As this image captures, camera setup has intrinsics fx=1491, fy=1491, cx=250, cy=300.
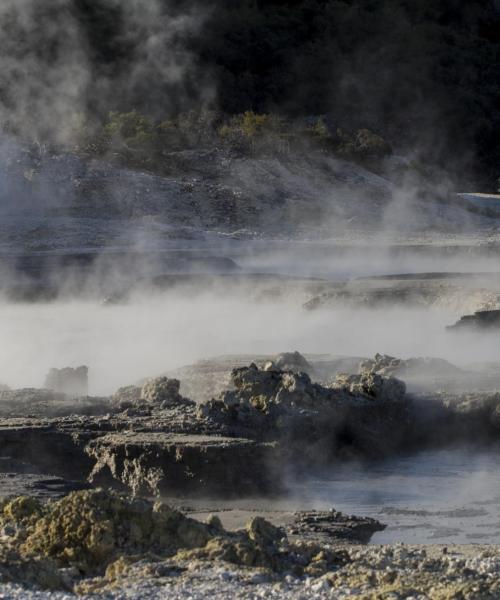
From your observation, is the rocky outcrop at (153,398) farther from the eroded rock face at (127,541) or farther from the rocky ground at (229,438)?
the eroded rock face at (127,541)

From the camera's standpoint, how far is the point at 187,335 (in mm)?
13078

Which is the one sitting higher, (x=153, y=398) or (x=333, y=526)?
(x=153, y=398)

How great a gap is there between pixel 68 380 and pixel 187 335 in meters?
3.05

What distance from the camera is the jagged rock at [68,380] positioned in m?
10.0

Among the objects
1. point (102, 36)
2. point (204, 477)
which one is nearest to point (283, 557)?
point (204, 477)

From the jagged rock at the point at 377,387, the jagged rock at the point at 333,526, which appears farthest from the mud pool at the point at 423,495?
the jagged rock at the point at 377,387

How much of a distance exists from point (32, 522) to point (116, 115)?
69.2 feet

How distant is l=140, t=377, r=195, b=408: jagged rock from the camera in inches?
332

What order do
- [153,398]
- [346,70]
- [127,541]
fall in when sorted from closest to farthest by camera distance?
[127,541]
[153,398]
[346,70]

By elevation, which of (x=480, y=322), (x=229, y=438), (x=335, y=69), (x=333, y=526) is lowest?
(x=333, y=526)

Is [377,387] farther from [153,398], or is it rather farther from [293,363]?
[293,363]

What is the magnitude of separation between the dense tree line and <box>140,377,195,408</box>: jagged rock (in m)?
20.0

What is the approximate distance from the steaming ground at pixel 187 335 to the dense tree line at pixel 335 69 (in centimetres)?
1344

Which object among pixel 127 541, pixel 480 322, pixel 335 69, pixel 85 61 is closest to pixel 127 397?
pixel 127 541
